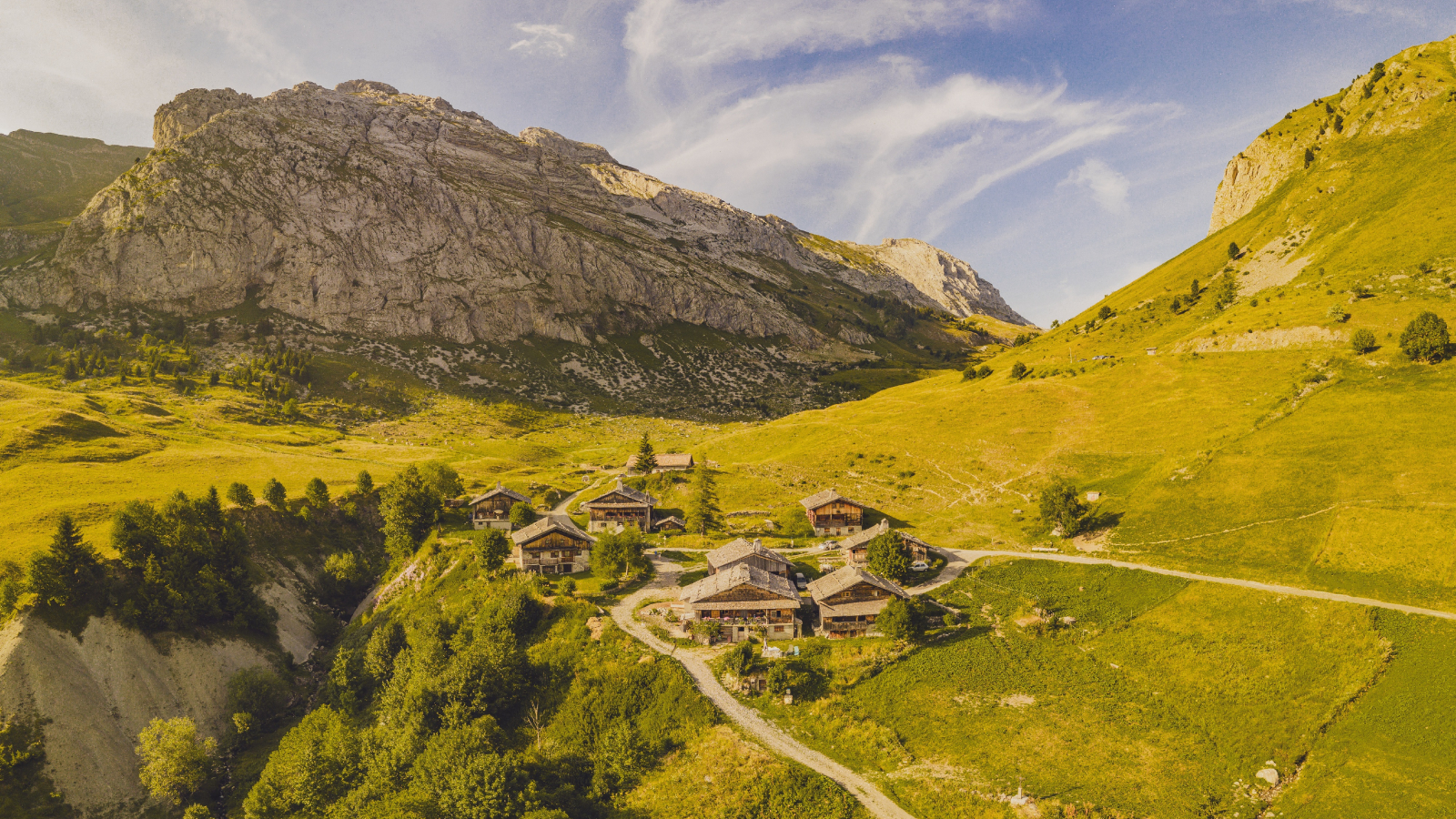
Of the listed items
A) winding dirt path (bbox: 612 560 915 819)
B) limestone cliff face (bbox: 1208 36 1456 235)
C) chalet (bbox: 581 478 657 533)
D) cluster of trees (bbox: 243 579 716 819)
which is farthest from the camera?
limestone cliff face (bbox: 1208 36 1456 235)

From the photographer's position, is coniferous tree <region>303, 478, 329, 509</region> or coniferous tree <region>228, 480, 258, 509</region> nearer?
coniferous tree <region>228, 480, 258, 509</region>

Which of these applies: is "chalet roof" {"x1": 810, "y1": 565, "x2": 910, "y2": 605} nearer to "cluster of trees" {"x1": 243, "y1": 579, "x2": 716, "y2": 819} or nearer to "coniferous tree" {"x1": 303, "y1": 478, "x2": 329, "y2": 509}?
"cluster of trees" {"x1": 243, "y1": 579, "x2": 716, "y2": 819}

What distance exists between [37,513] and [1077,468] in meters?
150

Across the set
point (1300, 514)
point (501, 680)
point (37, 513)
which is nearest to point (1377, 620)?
point (1300, 514)

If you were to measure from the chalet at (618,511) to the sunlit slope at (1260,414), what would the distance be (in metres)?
21.8

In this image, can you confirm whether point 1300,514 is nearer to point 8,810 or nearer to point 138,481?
point 8,810

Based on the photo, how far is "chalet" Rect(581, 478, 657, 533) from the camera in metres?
103

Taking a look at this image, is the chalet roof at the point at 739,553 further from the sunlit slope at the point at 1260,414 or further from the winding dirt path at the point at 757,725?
the sunlit slope at the point at 1260,414

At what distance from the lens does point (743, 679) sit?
5906 centimetres

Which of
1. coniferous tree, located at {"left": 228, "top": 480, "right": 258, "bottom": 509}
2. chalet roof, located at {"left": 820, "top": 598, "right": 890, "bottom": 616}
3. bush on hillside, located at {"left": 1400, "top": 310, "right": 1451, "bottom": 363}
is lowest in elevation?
chalet roof, located at {"left": 820, "top": 598, "right": 890, "bottom": 616}

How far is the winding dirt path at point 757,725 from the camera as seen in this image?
4716 cm

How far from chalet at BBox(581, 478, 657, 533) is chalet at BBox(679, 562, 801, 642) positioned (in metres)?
37.2

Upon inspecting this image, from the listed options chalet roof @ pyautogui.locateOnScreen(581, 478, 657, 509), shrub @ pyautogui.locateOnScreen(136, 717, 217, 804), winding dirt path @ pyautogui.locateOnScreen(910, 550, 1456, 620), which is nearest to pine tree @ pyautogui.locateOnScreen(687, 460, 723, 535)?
chalet roof @ pyautogui.locateOnScreen(581, 478, 657, 509)

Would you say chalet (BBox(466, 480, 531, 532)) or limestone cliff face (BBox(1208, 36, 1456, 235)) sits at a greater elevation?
limestone cliff face (BBox(1208, 36, 1456, 235))
